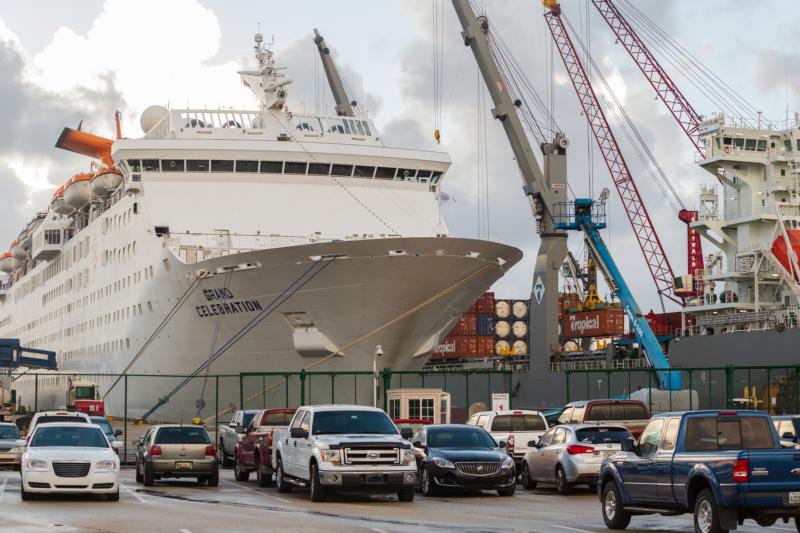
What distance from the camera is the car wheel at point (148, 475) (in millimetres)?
24859

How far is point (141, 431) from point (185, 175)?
9.42 meters

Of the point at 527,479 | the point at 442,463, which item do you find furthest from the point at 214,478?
the point at 527,479

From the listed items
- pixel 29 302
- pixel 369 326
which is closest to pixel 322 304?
pixel 369 326

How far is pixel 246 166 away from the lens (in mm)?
45312

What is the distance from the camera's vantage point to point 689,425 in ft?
47.4

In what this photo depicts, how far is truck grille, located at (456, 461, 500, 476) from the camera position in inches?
865

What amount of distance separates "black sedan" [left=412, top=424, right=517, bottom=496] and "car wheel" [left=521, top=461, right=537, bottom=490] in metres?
1.85

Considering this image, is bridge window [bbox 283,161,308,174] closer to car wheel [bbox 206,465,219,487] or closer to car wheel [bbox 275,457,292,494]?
car wheel [bbox 206,465,219,487]

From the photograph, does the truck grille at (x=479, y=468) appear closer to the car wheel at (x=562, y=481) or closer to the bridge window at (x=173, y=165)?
the car wheel at (x=562, y=481)

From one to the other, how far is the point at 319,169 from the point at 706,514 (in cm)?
3322

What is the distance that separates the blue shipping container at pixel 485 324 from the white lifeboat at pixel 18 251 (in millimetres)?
44546

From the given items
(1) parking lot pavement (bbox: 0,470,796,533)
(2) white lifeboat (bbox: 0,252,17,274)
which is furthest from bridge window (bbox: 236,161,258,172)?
(2) white lifeboat (bbox: 0,252,17,274)

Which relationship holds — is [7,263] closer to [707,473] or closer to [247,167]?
[247,167]

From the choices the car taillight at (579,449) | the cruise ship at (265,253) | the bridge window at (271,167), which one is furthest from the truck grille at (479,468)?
the bridge window at (271,167)
